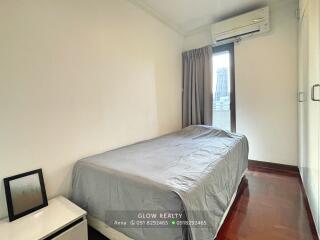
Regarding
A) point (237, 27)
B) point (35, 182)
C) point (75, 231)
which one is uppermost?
point (237, 27)

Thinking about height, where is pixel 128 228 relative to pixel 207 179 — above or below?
below

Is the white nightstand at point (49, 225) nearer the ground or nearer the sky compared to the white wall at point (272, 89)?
nearer the ground

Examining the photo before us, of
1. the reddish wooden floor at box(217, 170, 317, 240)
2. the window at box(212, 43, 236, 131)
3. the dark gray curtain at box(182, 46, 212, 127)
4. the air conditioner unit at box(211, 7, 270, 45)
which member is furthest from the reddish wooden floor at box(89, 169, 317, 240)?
the air conditioner unit at box(211, 7, 270, 45)

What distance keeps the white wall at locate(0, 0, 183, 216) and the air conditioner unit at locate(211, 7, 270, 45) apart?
1.19m

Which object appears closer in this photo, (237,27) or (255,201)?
(255,201)

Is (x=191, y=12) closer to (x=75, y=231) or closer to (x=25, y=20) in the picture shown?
(x=25, y=20)

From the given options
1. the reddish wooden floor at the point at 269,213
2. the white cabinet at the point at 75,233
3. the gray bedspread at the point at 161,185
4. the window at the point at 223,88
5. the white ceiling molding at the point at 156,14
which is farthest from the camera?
the window at the point at 223,88

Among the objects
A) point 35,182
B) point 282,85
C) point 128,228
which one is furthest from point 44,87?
point 282,85

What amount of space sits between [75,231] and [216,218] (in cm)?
101

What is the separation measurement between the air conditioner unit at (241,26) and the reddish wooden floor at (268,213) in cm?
226

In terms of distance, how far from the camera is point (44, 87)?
1.49 metres

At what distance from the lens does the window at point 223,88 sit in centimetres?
305

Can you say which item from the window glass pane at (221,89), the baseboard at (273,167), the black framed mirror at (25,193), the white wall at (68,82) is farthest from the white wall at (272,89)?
the black framed mirror at (25,193)

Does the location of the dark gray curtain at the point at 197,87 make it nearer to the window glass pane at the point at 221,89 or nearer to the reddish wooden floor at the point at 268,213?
the window glass pane at the point at 221,89
